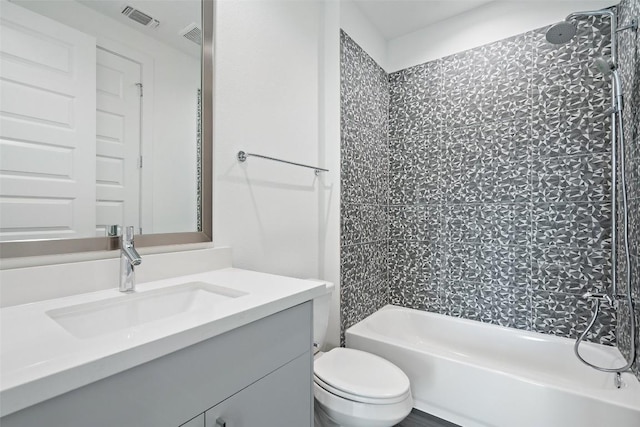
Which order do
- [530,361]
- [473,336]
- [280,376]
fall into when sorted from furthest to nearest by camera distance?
[473,336] → [530,361] → [280,376]

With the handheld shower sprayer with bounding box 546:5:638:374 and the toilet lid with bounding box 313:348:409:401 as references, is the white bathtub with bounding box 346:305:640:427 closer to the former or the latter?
the handheld shower sprayer with bounding box 546:5:638:374

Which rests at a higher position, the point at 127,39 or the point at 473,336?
the point at 127,39

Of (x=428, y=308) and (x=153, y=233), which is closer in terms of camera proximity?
(x=153, y=233)

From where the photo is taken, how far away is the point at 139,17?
1106 mm

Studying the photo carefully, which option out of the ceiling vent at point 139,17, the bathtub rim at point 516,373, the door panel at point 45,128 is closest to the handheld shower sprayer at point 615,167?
the bathtub rim at point 516,373

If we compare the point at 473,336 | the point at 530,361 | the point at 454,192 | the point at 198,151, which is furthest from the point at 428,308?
the point at 198,151

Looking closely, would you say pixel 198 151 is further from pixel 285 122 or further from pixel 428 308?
pixel 428 308

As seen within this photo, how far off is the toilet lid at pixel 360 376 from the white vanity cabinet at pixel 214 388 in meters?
0.41

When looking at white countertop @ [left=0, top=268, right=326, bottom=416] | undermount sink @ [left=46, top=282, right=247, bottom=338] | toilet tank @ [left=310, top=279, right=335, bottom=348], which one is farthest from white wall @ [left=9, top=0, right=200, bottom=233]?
toilet tank @ [left=310, top=279, right=335, bottom=348]

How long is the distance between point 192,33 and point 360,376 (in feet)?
5.61

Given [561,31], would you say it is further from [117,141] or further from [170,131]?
[117,141]

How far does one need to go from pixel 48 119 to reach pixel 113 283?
52 centimetres

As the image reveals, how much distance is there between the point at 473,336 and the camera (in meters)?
2.13

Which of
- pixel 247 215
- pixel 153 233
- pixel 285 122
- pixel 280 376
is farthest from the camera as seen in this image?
pixel 285 122
